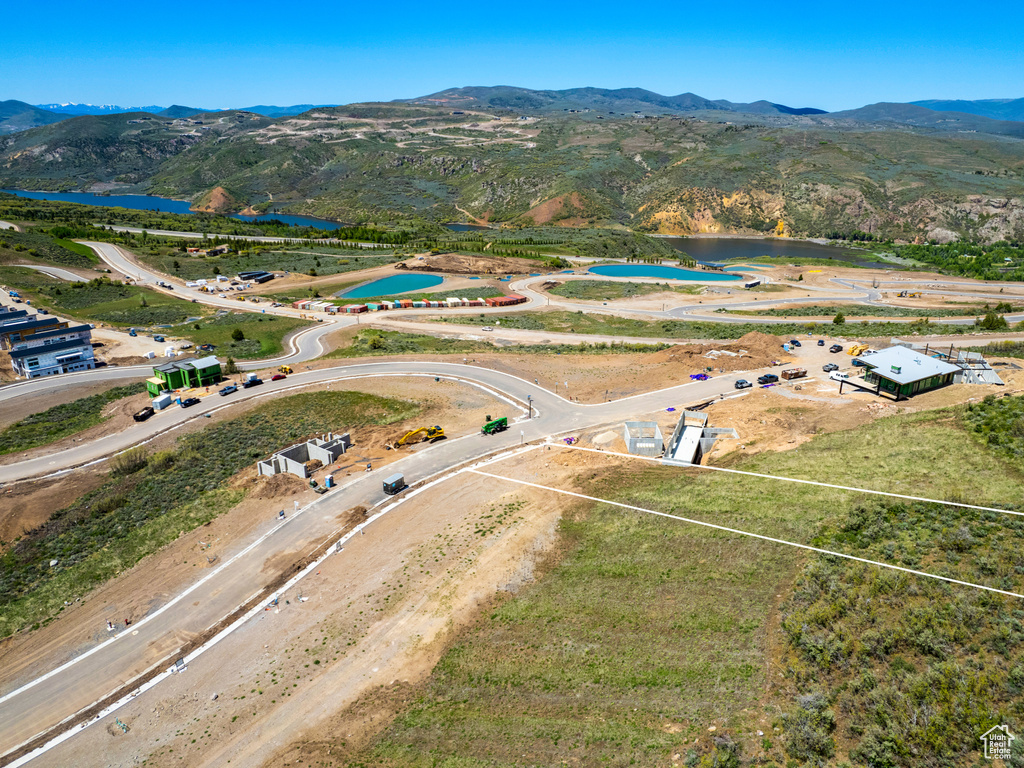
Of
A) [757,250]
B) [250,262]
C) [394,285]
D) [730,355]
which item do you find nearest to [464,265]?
[394,285]

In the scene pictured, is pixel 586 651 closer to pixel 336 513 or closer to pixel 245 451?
pixel 336 513

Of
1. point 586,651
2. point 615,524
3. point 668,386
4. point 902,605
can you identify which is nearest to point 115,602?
point 586,651

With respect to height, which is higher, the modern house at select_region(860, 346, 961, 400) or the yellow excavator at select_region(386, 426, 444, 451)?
the modern house at select_region(860, 346, 961, 400)

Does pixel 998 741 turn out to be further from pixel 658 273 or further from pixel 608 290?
pixel 658 273

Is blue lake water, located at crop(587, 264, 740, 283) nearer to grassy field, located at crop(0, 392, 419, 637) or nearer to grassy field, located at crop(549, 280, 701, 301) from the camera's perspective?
grassy field, located at crop(549, 280, 701, 301)

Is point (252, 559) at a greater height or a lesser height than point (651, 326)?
lesser

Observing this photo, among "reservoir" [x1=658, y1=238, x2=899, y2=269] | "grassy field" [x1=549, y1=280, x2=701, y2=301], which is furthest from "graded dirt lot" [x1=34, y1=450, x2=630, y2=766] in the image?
"reservoir" [x1=658, y1=238, x2=899, y2=269]

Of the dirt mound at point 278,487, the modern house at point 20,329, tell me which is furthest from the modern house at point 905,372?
the modern house at point 20,329
